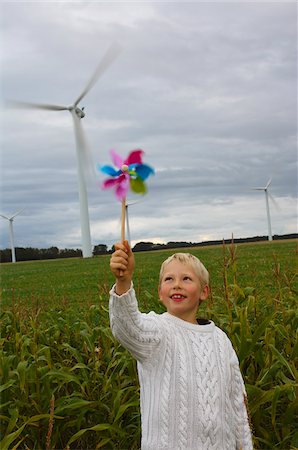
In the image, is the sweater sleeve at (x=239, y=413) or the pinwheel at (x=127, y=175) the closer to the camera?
the pinwheel at (x=127, y=175)

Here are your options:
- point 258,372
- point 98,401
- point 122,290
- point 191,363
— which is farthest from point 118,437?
point 122,290

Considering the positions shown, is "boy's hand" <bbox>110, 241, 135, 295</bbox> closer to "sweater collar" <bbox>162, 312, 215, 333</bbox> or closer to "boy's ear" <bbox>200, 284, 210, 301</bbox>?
"sweater collar" <bbox>162, 312, 215, 333</bbox>

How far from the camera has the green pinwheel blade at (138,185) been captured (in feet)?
7.65

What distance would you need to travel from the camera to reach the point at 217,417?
9.09 ft

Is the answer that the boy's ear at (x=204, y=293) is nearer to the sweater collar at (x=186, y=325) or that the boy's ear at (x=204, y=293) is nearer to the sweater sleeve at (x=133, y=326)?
the sweater collar at (x=186, y=325)

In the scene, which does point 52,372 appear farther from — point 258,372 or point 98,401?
point 258,372

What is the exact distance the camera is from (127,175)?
7.76 ft

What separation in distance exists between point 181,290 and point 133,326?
289 millimetres

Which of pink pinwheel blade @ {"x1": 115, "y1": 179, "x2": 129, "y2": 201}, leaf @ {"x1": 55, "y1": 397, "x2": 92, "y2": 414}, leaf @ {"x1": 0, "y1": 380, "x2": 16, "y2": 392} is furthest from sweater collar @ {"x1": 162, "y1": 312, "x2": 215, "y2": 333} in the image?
leaf @ {"x1": 0, "y1": 380, "x2": 16, "y2": 392}

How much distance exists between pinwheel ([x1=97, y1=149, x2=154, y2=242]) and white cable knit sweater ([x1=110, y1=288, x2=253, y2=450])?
20.1 inches

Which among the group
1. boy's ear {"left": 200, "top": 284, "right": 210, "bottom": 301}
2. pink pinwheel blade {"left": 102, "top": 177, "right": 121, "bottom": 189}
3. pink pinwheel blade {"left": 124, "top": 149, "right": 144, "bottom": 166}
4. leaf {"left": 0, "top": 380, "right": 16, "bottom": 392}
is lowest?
leaf {"left": 0, "top": 380, "right": 16, "bottom": 392}

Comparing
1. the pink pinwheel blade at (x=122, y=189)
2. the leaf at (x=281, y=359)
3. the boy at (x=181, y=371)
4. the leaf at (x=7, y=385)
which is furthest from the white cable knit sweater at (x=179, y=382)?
the leaf at (x=7, y=385)

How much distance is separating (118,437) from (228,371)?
49.9 inches

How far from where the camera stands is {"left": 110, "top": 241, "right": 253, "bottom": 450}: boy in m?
2.74
